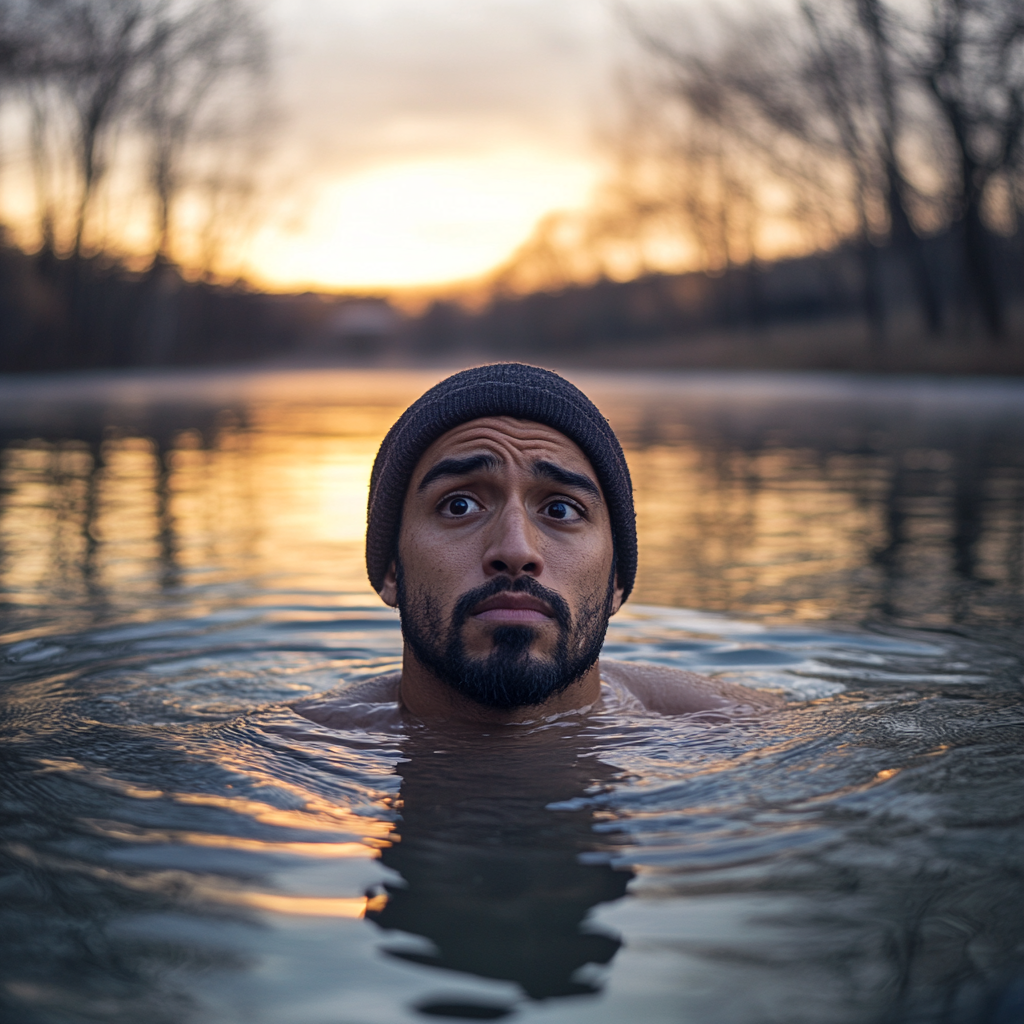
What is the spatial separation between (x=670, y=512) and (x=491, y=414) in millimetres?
5722

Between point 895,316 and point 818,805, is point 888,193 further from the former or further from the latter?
point 818,805

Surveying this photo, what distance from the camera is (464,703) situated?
11.4 ft

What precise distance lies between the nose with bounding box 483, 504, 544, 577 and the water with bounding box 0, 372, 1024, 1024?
1.88ft

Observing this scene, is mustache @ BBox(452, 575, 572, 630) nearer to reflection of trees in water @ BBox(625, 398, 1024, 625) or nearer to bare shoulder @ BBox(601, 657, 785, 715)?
bare shoulder @ BBox(601, 657, 785, 715)

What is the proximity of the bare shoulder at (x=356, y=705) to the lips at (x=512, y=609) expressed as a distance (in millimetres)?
809

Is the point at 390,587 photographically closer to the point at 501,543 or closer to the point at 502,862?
the point at 501,543

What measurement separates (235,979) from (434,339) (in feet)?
326

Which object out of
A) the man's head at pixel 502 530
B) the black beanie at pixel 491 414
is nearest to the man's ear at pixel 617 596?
the man's head at pixel 502 530

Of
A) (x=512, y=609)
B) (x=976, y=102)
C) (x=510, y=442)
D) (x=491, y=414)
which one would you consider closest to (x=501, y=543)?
(x=512, y=609)

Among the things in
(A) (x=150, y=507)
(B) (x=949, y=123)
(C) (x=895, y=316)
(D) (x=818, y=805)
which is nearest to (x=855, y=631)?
(D) (x=818, y=805)

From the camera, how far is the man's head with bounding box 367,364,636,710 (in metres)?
3.19

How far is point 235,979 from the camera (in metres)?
2.18

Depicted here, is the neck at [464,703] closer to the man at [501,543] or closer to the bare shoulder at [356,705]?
the man at [501,543]

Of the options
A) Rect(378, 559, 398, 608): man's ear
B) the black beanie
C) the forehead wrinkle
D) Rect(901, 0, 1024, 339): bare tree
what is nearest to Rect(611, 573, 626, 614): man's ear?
the black beanie
